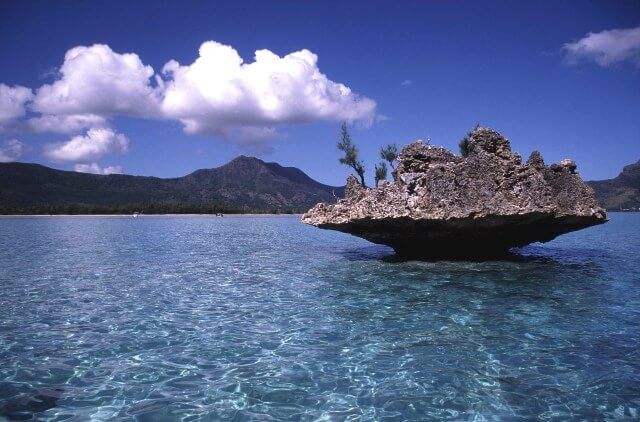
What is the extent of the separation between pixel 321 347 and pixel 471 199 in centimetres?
1291

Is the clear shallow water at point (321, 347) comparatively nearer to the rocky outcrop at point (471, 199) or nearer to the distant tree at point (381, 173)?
the rocky outcrop at point (471, 199)

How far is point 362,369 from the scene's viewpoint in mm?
7137

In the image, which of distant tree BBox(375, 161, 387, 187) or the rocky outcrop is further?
distant tree BBox(375, 161, 387, 187)

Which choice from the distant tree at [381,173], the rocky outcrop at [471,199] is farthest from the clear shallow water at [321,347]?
the distant tree at [381,173]

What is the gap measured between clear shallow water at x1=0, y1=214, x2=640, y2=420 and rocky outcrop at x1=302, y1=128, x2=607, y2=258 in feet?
11.3

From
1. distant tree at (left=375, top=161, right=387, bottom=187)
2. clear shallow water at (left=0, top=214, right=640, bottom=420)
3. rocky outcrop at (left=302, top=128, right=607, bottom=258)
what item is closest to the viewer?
clear shallow water at (left=0, top=214, right=640, bottom=420)

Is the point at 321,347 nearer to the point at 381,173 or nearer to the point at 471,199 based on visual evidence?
the point at 471,199

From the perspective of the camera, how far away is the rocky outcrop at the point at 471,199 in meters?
18.5

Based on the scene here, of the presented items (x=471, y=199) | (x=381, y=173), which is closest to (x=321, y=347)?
(x=471, y=199)

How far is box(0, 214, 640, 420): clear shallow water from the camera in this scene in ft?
19.4

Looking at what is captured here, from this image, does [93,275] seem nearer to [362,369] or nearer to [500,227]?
[362,369]

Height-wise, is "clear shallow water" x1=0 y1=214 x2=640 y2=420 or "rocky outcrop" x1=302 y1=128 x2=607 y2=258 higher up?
"rocky outcrop" x1=302 y1=128 x2=607 y2=258

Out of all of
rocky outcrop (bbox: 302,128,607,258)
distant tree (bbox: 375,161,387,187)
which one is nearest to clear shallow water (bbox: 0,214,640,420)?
rocky outcrop (bbox: 302,128,607,258)

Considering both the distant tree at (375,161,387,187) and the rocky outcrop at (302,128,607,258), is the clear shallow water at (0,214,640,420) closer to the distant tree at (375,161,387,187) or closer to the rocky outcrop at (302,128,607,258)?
the rocky outcrop at (302,128,607,258)
